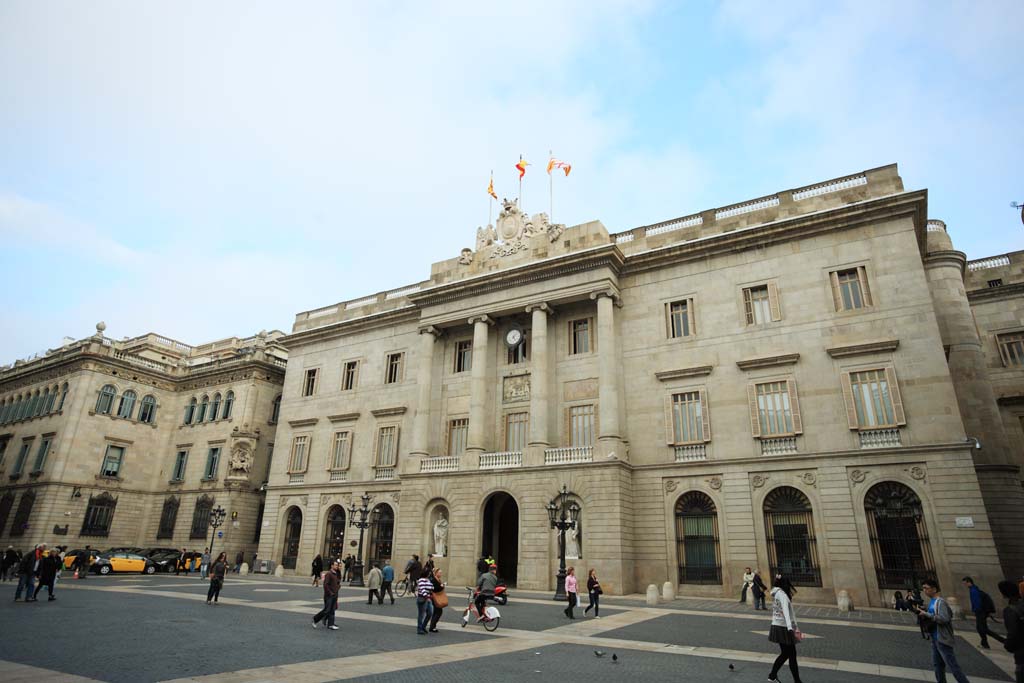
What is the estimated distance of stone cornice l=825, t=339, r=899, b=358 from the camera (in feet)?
77.7

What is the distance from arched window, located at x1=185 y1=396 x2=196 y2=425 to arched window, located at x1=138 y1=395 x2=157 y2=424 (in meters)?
2.40

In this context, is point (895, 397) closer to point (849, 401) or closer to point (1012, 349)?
point (849, 401)

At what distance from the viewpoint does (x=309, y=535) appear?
35.8 m

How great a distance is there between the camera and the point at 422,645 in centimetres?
1257

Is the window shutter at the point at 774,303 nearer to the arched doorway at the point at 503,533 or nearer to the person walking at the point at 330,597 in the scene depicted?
the arched doorway at the point at 503,533

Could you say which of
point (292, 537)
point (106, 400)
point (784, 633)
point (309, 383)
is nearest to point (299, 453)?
point (309, 383)

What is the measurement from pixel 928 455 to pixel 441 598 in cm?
1893

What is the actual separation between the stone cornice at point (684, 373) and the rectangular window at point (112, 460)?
39.6 m

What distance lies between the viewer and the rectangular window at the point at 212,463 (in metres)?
42.8

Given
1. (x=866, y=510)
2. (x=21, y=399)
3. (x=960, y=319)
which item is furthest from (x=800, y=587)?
(x=21, y=399)

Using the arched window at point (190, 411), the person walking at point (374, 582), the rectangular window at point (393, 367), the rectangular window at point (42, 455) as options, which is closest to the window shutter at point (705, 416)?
the person walking at point (374, 582)

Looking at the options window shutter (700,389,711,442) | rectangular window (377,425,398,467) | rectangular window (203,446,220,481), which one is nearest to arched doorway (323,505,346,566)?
rectangular window (377,425,398,467)

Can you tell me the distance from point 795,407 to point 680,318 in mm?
6821

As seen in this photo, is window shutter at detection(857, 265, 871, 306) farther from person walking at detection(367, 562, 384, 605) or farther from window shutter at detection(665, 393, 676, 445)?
person walking at detection(367, 562, 384, 605)
